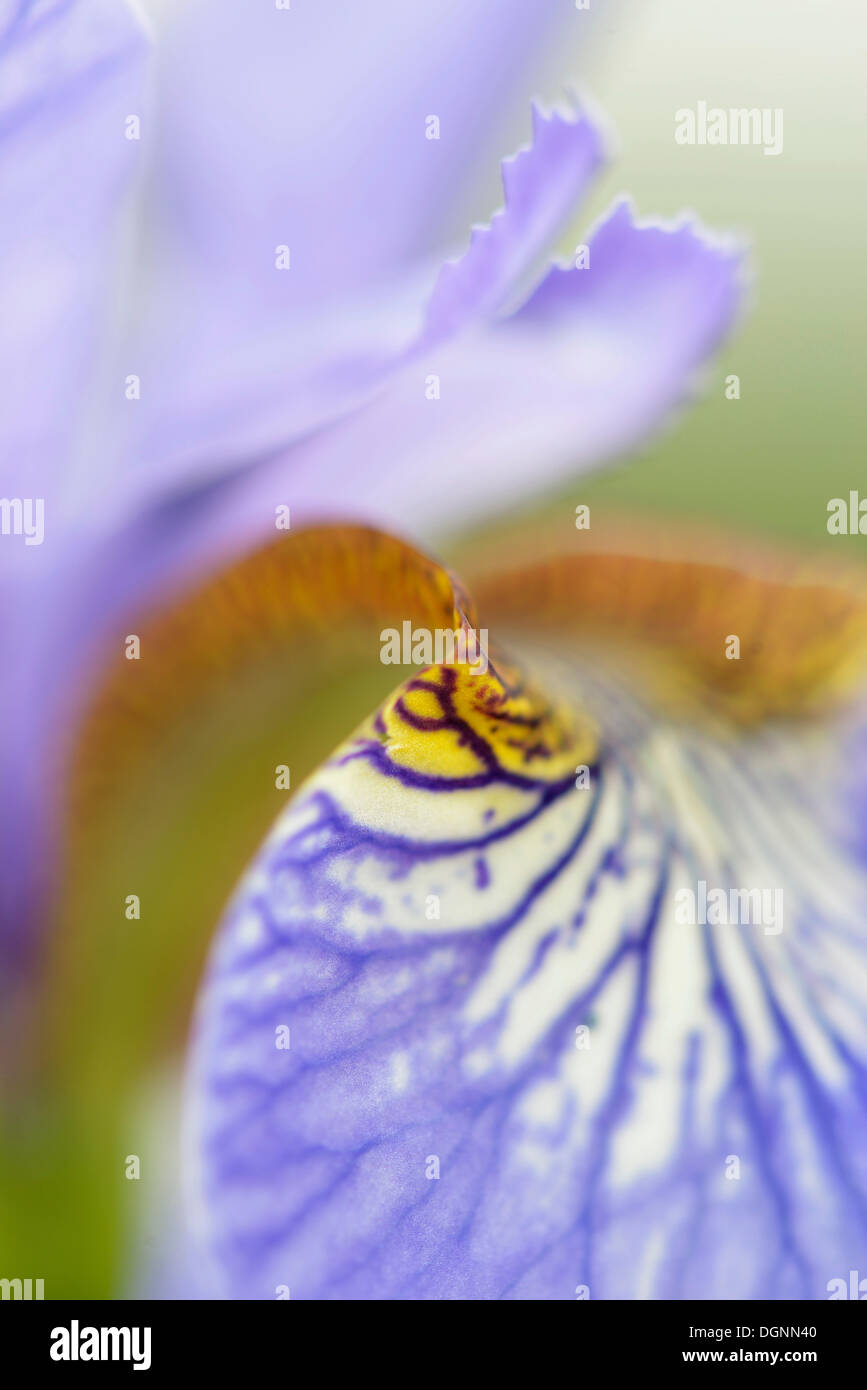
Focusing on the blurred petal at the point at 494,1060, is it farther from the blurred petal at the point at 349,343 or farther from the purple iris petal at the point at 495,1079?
the blurred petal at the point at 349,343

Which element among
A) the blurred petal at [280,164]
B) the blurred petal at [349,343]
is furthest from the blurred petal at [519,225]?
the blurred petal at [280,164]

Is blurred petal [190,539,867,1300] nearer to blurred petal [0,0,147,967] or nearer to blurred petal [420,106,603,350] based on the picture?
blurred petal [420,106,603,350]

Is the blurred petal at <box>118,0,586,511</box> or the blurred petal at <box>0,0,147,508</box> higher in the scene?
the blurred petal at <box>118,0,586,511</box>

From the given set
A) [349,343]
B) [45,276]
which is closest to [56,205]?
[45,276]

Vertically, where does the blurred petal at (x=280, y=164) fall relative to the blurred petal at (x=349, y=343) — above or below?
above

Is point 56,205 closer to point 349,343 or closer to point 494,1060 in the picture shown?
point 349,343

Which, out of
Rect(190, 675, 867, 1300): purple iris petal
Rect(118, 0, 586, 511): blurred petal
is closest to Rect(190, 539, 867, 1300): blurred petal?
Rect(190, 675, 867, 1300): purple iris petal
